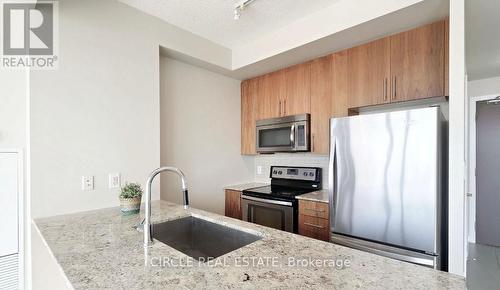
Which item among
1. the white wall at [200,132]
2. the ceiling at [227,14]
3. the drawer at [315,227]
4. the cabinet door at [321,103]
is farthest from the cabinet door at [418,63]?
the white wall at [200,132]

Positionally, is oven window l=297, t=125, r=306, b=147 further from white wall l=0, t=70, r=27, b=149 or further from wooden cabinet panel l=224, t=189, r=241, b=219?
white wall l=0, t=70, r=27, b=149

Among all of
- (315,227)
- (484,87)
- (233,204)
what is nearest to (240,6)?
(315,227)

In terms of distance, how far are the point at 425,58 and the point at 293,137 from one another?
133 cm

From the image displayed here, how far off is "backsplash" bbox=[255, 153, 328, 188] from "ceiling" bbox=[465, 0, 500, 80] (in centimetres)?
172

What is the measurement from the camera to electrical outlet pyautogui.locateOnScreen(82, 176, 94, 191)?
1729 millimetres

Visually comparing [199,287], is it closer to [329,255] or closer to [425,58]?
[329,255]

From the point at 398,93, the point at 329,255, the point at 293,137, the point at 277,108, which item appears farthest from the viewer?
the point at 277,108

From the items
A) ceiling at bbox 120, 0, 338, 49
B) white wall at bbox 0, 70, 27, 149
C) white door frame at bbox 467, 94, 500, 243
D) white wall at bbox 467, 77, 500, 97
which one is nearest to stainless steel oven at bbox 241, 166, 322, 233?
ceiling at bbox 120, 0, 338, 49

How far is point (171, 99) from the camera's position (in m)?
2.52

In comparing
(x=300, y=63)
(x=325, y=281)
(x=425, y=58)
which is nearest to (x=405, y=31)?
(x=425, y=58)

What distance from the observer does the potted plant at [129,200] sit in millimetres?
→ 1634

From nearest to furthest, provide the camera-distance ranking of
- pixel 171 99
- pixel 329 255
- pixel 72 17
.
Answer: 1. pixel 329 255
2. pixel 72 17
3. pixel 171 99

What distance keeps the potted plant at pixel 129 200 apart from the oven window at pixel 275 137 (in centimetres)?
167

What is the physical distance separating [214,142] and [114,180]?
1.30m
